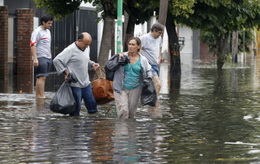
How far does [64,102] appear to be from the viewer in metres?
12.2

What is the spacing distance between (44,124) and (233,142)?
3.15 m

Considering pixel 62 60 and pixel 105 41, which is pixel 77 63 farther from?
pixel 105 41

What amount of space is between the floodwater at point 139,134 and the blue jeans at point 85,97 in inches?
5.3

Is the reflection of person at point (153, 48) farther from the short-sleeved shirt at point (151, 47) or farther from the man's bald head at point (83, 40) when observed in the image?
the man's bald head at point (83, 40)

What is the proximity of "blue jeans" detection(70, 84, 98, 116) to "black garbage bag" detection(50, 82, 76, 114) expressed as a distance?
0.09 meters

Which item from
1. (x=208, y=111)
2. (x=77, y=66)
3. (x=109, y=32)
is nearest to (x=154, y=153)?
(x=77, y=66)

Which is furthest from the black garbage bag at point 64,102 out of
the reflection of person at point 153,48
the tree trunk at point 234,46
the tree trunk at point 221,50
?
the tree trunk at point 234,46

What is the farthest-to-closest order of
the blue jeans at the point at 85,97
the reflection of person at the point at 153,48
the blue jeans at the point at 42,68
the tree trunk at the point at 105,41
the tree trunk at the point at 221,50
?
1. the tree trunk at the point at 221,50
2. the tree trunk at the point at 105,41
3. the reflection of person at the point at 153,48
4. the blue jeans at the point at 42,68
5. the blue jeans at the point at 85,97

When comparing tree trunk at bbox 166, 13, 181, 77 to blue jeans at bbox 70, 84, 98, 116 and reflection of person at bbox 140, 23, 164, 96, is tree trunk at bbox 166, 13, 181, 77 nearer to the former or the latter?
reflection of person at bbox 140, 23, 164, 96

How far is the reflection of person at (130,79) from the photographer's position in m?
11.8

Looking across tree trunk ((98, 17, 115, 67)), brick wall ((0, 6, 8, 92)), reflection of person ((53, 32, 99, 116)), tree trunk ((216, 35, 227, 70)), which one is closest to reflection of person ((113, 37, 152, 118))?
reflection of person ((53, 32, 99, 116))

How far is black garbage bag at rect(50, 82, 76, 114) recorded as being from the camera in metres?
12.1

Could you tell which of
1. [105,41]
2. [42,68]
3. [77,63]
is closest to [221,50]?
[105,41]

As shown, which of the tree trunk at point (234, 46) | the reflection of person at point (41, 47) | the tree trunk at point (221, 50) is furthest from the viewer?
the tree trunk at point (234, 46)
